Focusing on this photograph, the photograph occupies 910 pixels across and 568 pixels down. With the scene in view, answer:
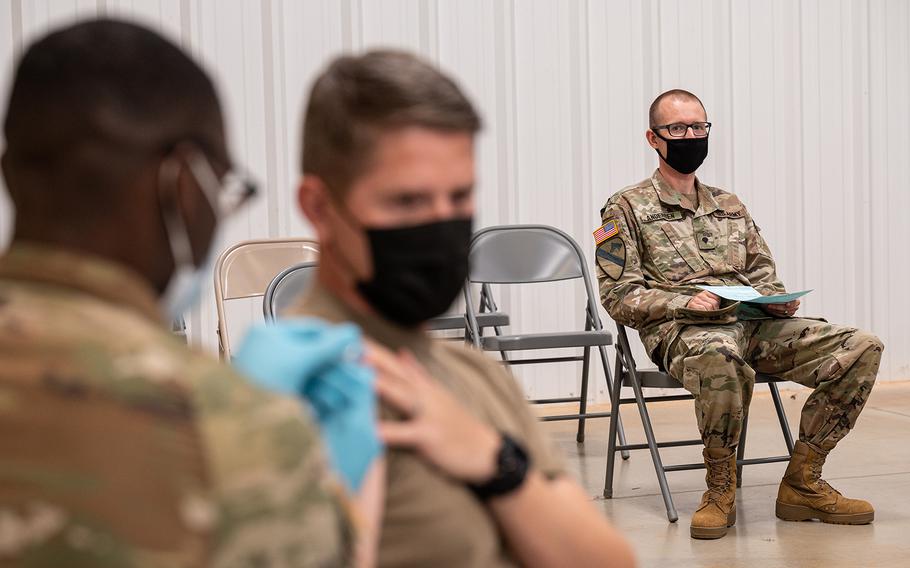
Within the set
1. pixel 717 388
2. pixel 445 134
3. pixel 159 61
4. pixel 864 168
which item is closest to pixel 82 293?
pixel 159 61

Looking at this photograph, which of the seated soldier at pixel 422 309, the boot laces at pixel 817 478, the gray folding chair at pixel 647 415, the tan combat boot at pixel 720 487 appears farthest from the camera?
the gray folding chair at pixel 647 415

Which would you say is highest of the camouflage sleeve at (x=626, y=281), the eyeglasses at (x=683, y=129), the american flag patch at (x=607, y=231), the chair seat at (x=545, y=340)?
the eyeglasses at (x=683, y=129)

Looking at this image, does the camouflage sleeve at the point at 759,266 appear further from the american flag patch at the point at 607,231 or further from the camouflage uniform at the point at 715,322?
the american flag patch at the point at 607,231

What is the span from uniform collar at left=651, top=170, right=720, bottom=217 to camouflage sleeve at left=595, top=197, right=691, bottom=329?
168mm

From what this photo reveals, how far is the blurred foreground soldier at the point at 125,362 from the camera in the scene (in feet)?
1.86

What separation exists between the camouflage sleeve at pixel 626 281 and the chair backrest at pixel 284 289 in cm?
122

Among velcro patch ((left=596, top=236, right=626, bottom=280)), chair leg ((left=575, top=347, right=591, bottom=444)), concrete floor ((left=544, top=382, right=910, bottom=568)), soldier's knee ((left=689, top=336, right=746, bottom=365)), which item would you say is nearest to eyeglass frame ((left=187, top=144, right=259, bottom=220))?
concrete floor ((left=544, top=382, right=910, bottom=568))

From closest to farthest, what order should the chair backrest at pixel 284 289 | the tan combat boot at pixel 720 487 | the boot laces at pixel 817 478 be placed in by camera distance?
the chair backrest at pixel 284 289 → the tan combat boot at pixel 720 487 → the boot laces at pixel 817 478

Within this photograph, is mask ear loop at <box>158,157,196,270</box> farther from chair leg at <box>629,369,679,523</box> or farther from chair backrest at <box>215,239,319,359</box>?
chair backrest at <box>215,239,319,359</box>

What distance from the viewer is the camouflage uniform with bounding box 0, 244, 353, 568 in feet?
1.85

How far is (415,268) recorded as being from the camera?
3.44 ft

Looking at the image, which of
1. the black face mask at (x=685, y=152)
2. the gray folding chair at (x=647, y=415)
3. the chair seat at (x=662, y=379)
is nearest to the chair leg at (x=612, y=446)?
the gray folding chair at (x=647, y=415)

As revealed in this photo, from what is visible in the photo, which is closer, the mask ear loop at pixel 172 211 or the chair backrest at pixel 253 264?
the mask ear loop at pixel 172 211

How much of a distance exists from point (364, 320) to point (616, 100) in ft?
17.1
